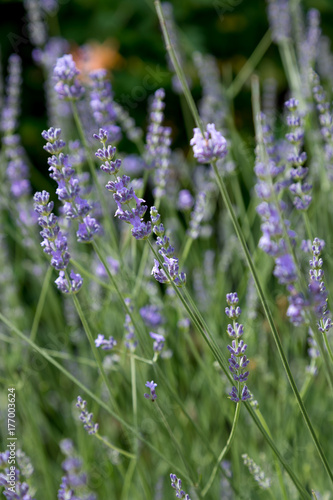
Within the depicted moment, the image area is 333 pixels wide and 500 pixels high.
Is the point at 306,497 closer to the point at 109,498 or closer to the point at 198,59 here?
the point at 109,498

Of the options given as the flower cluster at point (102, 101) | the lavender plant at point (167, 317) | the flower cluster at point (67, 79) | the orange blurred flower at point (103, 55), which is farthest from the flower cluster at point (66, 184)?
the orange blurred flower at point (103, 55)

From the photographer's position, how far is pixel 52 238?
2.46 ft

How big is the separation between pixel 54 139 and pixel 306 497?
581 mm

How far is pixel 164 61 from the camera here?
270 centimetres

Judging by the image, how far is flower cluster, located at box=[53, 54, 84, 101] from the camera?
1.01 metres

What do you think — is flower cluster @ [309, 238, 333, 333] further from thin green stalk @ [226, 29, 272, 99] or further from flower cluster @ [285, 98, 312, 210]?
thin green stalk @ [226, 29, 272, 99]

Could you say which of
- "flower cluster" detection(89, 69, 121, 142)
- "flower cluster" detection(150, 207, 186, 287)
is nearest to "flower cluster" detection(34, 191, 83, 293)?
"flower cluster" detection(150, 207, 186, 287)

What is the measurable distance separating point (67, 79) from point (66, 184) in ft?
1.10

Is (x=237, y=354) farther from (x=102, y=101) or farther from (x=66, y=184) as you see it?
(x=102, y=101)

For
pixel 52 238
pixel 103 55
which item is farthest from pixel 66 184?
pixel 103 55

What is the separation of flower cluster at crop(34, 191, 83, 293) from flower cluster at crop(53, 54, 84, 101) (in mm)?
328

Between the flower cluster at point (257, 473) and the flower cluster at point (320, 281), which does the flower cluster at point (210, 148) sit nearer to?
the flower cluster at point (320, 281)

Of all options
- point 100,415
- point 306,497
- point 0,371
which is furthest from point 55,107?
point 306,497

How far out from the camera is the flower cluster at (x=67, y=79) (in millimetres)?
1015
